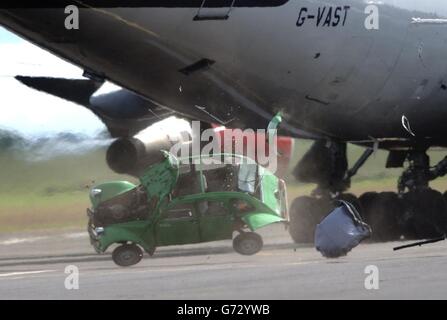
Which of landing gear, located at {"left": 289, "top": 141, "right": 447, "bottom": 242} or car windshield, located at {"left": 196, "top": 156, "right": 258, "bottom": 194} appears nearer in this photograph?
car windshield, located at {"left": 196, "top": 156, "right": 258, "bottom": 194}

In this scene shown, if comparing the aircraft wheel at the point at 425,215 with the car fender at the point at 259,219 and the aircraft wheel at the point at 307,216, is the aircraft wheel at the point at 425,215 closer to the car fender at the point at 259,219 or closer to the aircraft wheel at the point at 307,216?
the aircraft wheel at the point at 307,216

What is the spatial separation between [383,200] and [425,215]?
5.06ft

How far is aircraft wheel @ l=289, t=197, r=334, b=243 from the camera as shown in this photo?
76.1ft

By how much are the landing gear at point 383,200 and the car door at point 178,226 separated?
5162 mm

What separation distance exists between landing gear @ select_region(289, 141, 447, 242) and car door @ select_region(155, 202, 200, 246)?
16.9ft

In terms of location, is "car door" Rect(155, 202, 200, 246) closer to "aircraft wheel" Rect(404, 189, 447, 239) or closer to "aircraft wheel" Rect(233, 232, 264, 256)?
"aircraft wheel" Rect(233, 232, 264, 256)

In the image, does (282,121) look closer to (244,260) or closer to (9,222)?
(244,260)

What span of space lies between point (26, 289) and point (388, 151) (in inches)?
474

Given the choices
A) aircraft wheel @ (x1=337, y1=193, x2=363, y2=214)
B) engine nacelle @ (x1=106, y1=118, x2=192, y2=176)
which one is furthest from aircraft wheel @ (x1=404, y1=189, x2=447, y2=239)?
engine nacelle @ (x1=106, y1=118, x2=192, y2=176)

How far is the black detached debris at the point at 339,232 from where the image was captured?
17.3 metres

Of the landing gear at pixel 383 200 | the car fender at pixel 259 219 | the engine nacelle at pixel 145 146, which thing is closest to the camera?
the car fender at pixel 259 219

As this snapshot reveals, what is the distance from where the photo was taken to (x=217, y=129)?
24.7m

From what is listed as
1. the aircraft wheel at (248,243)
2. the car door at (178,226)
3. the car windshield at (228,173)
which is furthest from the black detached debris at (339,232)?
the car door at (178,226)
